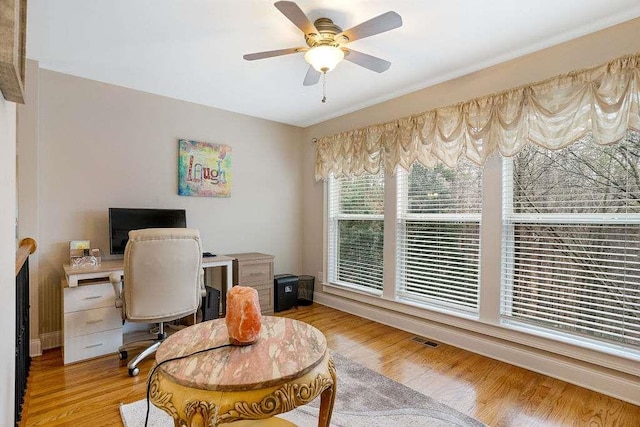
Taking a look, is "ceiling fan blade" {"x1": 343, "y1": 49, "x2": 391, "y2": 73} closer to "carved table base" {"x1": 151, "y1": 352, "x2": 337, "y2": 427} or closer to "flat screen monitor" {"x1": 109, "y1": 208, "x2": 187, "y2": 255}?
"carved table base" {"x1": 151, "y1": 352, "x2": 337, "y2": 427}

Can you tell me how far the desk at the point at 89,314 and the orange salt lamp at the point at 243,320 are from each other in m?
1.74

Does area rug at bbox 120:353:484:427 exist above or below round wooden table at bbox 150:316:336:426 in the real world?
below

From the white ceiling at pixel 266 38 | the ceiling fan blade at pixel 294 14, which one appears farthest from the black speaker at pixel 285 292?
the ceiling fan blade at pixel 294 14

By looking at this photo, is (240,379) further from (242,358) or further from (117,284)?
(117,284)

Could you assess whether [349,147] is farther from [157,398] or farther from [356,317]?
[157,398]

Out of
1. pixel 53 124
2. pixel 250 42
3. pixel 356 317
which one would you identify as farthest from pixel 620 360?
pixel 53 124

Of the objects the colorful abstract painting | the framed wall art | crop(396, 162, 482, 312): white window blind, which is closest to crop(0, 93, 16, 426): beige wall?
the framed wall art

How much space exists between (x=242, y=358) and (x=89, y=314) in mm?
2112

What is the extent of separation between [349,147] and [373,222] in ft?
3.05

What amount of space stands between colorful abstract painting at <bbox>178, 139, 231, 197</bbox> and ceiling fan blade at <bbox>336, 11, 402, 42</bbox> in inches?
89.5

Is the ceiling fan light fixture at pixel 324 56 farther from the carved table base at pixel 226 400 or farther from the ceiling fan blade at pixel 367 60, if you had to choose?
the carved table base at pixel 226 400

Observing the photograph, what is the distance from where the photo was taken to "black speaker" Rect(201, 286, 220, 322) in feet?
10.6

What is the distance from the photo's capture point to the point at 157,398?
1.18 m

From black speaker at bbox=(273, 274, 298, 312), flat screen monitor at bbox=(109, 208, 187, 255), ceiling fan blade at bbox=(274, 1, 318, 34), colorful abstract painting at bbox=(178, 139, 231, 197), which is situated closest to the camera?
ceiling fan blade at bbox=(274, 1, 318, 34)
